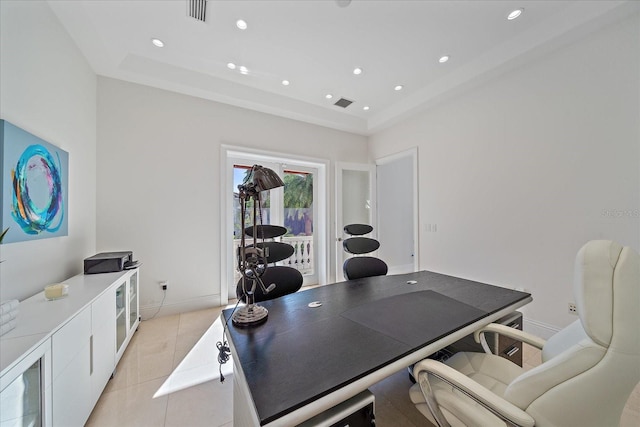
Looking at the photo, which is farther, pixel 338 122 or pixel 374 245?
pixel 338 122

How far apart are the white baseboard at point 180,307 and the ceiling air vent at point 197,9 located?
3.17 metres

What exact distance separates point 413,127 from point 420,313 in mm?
3349

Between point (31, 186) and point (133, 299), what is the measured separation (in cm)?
140

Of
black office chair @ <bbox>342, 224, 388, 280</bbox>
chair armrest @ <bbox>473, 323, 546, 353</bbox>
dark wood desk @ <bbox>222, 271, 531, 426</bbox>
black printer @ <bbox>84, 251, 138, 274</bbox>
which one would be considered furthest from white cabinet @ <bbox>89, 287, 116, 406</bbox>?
chair armrest @ <bbox>473, 323, 546, 353</bbox>

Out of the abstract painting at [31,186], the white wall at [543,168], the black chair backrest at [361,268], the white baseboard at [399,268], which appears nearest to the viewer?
the abstract painting at [31,186]

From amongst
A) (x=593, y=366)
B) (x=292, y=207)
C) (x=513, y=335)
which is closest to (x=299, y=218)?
(x=292, y=207)

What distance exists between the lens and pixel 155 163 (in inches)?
119

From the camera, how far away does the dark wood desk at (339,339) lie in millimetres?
737

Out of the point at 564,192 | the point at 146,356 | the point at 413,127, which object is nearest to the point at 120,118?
the point at 146,356

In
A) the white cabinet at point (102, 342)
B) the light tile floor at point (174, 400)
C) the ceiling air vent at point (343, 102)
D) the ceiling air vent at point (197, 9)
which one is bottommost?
the light tile floor at point (174, 400)

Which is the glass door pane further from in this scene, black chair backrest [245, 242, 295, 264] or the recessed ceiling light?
the recessed ceiling light

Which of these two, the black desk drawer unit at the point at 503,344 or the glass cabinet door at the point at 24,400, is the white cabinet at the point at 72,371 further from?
the black desk drawer unit at the point at 503,344

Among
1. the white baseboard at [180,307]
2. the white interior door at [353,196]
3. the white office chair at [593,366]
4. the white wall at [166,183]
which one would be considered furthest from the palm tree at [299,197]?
the white office chair at [593,366]

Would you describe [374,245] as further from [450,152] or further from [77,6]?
[77,6]
